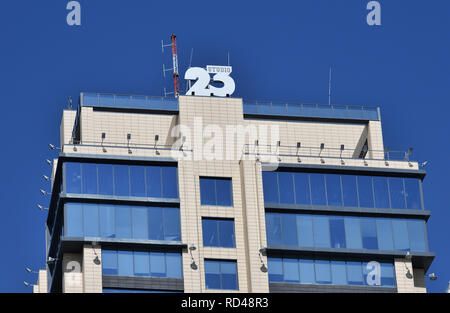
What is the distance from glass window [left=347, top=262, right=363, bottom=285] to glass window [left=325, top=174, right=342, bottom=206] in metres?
6.49

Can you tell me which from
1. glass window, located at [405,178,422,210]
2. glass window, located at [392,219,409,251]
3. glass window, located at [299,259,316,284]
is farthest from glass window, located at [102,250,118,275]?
glass window, located at [405,178,422,210]

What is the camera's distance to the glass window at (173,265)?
4215 inches

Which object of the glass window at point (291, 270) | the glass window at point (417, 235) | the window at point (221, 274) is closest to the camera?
the window at point (221, 274)

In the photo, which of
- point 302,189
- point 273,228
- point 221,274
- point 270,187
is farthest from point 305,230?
point 221,274

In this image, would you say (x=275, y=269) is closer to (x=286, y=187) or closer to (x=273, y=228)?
(x=273, y=228)

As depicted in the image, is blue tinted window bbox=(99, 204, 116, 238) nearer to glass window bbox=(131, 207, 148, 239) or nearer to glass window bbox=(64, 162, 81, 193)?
glass window bbox=(131, 207, 148, 239)

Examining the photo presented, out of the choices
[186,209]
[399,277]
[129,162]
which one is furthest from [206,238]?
[399,277]

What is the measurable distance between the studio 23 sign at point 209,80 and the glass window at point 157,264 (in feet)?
66.1

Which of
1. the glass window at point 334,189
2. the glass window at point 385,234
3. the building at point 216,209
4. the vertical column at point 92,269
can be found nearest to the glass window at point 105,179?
the building at point 216,209

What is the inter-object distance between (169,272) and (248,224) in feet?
29.9

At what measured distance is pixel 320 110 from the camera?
4877 inches

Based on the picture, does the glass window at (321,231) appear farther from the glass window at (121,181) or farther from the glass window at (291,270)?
Answer: the glass window at (121,181)

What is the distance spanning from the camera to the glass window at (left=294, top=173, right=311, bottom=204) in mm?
112500

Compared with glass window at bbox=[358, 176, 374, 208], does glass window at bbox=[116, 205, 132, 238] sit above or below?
below
